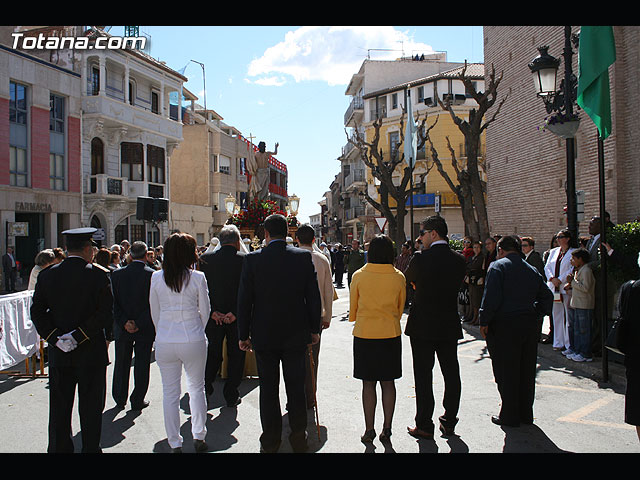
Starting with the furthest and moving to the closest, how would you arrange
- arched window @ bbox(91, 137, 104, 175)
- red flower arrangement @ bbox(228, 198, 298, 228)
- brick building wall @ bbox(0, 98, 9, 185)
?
arched window @ bbox(91, 137, 104, 175) → brick building wall @ bbox(0, 98, 9, 185) → red flower arrangement @ bbox(228, 198, 298, 228)

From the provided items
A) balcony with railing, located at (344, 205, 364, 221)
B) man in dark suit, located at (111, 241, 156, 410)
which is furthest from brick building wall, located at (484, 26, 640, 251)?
balcony with railing, located at (344, 205, 364, 221)

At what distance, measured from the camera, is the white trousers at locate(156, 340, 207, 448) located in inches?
197

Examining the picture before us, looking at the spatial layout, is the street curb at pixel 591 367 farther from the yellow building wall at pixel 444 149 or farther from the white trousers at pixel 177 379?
the yellow building wall at pixel 444 149

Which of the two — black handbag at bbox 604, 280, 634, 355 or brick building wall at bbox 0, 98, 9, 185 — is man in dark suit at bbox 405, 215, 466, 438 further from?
brick building wall at bbox 0, 98, 9, 185

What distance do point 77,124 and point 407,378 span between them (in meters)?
24.4

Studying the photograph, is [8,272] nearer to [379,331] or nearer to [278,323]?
[278,323]

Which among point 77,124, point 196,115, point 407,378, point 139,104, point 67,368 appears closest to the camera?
point 67,368

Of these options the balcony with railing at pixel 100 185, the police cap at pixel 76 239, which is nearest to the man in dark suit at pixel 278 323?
the police cap at pixel 76 239

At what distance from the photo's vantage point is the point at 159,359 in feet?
16.5

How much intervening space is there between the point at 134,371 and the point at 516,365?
13.6 feet

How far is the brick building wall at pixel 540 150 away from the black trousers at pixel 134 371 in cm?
1192

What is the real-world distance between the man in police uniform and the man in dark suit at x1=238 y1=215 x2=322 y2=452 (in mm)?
1228

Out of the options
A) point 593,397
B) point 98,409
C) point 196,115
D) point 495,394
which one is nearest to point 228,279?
point 98,409
